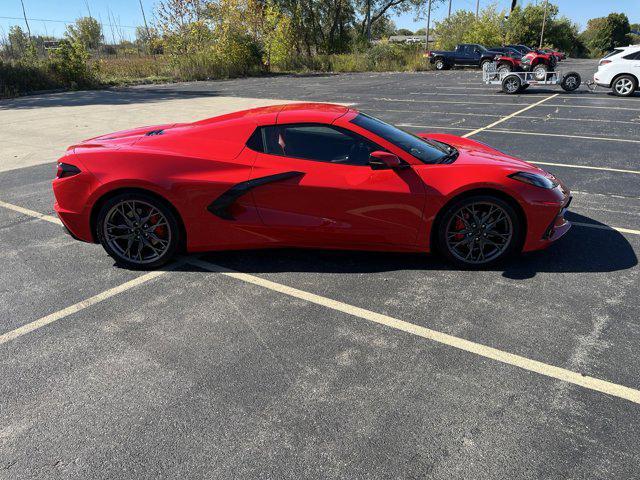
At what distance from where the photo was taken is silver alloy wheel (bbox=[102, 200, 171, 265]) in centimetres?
420

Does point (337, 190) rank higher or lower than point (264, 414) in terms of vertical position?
higher

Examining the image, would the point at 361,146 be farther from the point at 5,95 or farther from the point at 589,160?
the point at 5,95

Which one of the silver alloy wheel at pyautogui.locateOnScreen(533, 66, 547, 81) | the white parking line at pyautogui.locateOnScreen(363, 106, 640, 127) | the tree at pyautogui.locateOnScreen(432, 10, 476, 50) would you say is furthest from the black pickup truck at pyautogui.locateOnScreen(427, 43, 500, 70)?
the white parking line at pyautogui.locateOnScreen(363, 106, 640, 127)

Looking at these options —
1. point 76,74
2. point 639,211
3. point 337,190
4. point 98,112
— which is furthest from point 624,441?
point 76,74

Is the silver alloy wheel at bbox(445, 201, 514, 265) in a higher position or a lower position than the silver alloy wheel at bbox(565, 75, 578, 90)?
lower

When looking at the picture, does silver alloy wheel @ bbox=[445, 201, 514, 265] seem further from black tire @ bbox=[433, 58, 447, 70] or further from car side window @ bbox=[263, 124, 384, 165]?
black tire @ bbox=[433, 58, 447, 70]

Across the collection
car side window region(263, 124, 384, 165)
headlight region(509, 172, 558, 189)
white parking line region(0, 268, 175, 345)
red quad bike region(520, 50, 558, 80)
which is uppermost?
red quad bike region(520, 50, 558, 80)

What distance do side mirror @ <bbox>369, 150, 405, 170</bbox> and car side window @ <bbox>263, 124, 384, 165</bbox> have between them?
11cm

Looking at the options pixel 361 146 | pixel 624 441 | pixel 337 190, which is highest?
pixel 361 146

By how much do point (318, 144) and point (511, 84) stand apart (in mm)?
15935

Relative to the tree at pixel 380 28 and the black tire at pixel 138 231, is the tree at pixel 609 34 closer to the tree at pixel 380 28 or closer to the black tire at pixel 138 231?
the tree at pixel 380 28

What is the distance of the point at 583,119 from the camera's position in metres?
11.9

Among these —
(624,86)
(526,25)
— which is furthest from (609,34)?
(624,86)

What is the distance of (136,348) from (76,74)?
82.6 ft
